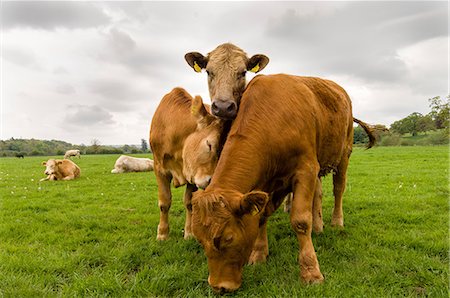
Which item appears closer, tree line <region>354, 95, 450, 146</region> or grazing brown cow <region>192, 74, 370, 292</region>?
grazing brown cow <region>192, 74, 370, 292</region>

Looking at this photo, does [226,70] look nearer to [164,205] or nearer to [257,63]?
[257,63]

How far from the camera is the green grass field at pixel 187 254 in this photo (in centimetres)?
412

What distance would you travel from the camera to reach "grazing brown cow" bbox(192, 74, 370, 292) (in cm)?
369

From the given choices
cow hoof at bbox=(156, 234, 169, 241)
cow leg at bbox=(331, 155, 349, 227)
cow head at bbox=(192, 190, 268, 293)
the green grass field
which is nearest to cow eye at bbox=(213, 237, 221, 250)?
cow head at bbox=(192, 190, 268, 293)

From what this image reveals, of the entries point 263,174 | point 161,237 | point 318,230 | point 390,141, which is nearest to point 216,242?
point 263,174

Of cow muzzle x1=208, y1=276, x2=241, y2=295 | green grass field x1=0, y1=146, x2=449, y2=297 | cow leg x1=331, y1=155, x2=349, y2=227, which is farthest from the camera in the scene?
cow leg x1=331, y1=155, x2=349, y2=227

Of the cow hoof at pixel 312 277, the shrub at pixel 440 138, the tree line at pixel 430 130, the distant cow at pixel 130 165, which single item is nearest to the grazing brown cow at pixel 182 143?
the cow hoof at pixel 312 277

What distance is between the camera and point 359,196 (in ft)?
32.8

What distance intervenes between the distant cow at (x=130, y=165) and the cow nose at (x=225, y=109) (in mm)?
16751

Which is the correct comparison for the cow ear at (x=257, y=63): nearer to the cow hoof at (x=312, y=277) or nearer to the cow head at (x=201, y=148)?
the cow head at (x=201, y=148)

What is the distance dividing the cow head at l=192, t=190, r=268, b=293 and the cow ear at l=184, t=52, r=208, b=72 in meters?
3.66

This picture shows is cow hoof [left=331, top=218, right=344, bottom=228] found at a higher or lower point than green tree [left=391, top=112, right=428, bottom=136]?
lower

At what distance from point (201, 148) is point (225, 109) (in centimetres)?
66

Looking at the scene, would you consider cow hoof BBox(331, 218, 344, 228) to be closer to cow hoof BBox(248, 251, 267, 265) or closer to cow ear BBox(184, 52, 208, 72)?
cow hoof BBox(248, 251, 267, 265)
